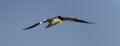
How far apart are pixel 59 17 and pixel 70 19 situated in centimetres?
171

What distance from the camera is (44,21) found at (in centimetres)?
2198

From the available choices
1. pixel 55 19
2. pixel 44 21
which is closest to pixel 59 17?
pixel 55 19

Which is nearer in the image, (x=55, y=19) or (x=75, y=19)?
(x=55, y=19)

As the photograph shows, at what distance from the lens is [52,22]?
20719 millimetres

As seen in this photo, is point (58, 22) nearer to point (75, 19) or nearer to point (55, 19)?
point (55, 19)

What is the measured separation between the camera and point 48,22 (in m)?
21.5

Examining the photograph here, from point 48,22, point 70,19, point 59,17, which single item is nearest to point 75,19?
point 70,19

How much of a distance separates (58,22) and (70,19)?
7.44ft

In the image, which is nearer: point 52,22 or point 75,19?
point 52,22

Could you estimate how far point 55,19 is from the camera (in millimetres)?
21141

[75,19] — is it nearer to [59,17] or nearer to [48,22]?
[59,17]

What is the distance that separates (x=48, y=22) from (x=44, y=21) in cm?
79

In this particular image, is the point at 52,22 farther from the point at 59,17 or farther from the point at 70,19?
the point at 70,19

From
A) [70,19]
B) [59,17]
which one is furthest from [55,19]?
[70,19]
